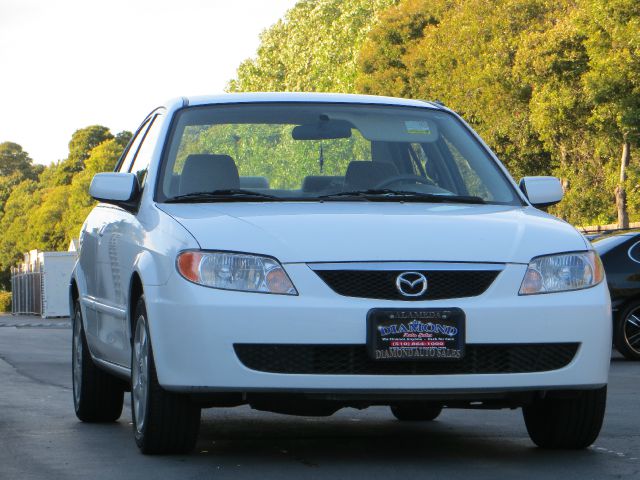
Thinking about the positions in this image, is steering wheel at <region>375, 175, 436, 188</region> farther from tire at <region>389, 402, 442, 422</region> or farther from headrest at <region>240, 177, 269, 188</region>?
tire at <region>389, 402, 442, 422</region>

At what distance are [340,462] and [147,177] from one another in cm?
182

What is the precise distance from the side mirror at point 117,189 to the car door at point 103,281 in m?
0.37

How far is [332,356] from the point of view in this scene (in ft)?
21.4

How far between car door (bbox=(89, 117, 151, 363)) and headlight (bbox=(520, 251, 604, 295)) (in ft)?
7.32

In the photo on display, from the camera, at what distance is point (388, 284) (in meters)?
6.54

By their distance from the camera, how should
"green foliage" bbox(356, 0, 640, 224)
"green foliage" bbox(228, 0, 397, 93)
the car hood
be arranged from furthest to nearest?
"green foliage" bbox(228, 0, 397, 93) → "green foliage" bbox(356, 0, 640, 224) → the car hood

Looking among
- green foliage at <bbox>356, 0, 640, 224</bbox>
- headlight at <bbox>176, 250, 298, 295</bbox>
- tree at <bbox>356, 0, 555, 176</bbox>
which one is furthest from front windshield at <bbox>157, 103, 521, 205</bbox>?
tree at <bbox>356, 0, 555, 176</bbox>

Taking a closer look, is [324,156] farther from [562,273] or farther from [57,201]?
[57,201]

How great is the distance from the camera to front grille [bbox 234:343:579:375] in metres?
6.53

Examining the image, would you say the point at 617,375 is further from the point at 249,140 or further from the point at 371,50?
the point at 371,50

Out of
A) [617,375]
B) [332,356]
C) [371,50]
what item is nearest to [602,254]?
[617,375]

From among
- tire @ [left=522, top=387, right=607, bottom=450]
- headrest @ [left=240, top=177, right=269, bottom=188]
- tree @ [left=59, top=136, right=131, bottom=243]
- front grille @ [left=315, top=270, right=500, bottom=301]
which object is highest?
headrest @ [left=240, top=177, right=269, bottom=188]

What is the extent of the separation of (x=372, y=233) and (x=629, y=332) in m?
11.3

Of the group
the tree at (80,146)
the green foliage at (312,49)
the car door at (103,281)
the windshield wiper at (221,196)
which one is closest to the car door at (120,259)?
the car door at (103,281)
